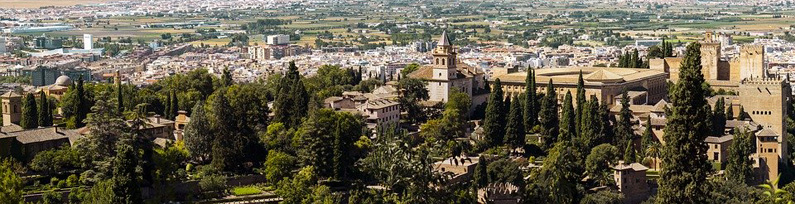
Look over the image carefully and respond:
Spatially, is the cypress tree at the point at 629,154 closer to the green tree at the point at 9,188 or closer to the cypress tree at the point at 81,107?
the cypress tree at the point at 81,107

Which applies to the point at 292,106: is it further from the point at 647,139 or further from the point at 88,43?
the point at 88,43

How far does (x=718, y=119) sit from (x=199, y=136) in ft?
54.5

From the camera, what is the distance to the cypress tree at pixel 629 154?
138 ft

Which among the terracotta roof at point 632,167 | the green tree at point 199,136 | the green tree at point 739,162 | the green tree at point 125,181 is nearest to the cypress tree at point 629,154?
the terracotta roof at point 632,167

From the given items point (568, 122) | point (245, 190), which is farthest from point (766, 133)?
point (245, 190)

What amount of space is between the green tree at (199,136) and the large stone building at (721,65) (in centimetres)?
2377

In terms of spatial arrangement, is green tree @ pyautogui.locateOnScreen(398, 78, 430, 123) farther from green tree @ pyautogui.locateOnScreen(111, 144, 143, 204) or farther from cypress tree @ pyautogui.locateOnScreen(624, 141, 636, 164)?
green tree @ pyautogui.locateOnScreen(111, 144, 143, 204)

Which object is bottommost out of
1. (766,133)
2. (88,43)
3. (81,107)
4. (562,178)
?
(88,43)

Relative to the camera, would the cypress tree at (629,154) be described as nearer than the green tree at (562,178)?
No

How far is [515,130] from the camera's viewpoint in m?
43.8

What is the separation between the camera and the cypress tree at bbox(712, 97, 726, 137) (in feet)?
147

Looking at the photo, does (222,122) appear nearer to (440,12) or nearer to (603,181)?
(603,181)

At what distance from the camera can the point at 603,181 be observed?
129ft

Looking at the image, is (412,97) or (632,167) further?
(412,97)
